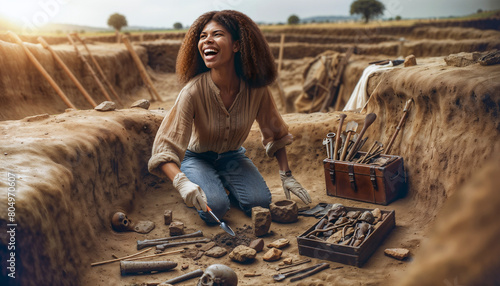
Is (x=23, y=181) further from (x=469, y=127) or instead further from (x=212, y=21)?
(x=469, y=127)

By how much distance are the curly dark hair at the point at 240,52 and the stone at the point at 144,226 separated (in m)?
1.29

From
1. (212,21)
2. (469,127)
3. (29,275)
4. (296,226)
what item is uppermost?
(212,21)

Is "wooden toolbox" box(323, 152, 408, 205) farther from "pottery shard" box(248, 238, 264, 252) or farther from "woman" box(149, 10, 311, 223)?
"pottery shard" box(248, 238, 264, 252)

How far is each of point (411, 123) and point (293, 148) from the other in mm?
1415

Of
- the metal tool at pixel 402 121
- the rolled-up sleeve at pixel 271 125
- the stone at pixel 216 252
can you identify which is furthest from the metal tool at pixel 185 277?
the metal tool at pixel 402 121

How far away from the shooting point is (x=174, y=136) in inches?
136

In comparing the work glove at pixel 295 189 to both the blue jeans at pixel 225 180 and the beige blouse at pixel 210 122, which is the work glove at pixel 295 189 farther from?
the beige blouse at pixel 210 122

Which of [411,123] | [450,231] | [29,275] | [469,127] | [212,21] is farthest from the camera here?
[411,123]

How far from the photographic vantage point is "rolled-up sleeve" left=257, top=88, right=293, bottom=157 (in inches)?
156

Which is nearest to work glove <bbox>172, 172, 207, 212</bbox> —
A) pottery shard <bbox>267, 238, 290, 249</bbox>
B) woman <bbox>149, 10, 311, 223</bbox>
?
woman <bbox>149, 10, 311, 223</bbox>

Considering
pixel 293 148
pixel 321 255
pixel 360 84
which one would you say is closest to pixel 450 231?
pixel 321 255

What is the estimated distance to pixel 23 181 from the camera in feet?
8.61

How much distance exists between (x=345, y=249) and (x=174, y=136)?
160 centimetres

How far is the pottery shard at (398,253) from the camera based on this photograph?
2.90 metres
